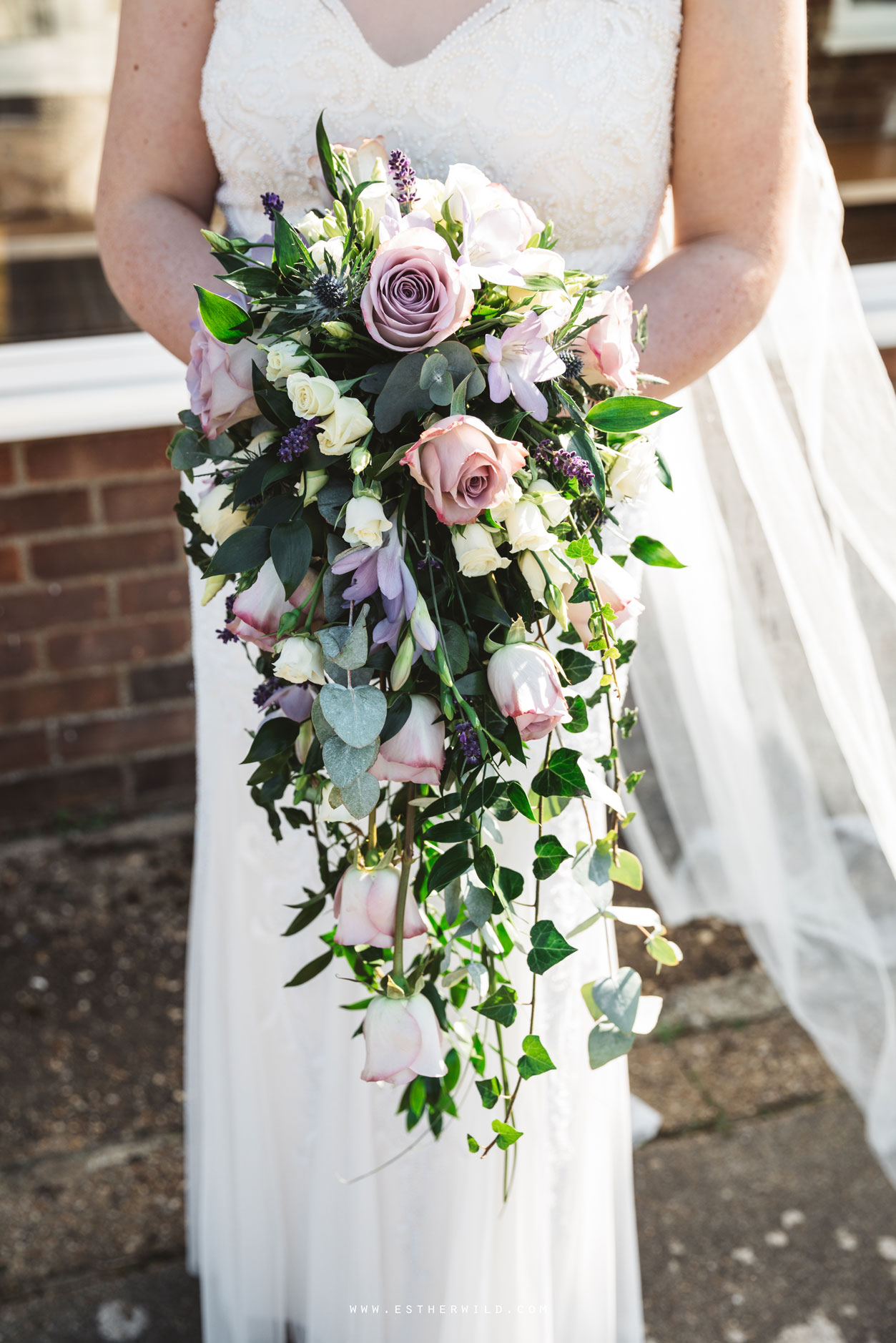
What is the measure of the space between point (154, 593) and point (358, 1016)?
1628mm

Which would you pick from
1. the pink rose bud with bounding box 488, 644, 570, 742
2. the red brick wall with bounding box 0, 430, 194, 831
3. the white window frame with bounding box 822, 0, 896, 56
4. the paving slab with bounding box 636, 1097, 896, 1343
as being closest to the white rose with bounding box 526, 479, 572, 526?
the pink rose bud with bounding box 488, 644, 570, 742

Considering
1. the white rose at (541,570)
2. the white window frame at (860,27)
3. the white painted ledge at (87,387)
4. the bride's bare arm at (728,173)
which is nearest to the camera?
the white rose at (541,570)

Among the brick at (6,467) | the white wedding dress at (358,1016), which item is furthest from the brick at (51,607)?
the white wedding dress at (358,1016)

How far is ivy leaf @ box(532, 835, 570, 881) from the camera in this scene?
1072 millimetres

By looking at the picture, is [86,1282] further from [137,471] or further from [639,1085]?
[137,471]

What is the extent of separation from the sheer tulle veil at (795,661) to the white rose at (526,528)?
2.19 feet

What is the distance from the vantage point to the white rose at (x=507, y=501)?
2.98ft

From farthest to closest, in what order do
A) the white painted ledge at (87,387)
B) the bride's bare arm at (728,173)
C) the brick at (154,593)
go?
the brick at (154,593)
the white painted ledge at (87,387)
the bride's bare arm at (728,173)

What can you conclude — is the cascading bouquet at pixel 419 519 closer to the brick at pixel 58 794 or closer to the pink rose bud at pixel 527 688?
the pink rose bud at pixel 527 688

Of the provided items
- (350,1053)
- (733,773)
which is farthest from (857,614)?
(350,1053)

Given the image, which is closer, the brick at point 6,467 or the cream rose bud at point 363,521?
the cream rose bud at point 363,521

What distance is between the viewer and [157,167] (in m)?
1.45

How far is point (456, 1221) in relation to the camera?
5.10ft

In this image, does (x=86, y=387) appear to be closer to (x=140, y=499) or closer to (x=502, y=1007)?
(x=140, y=499)
